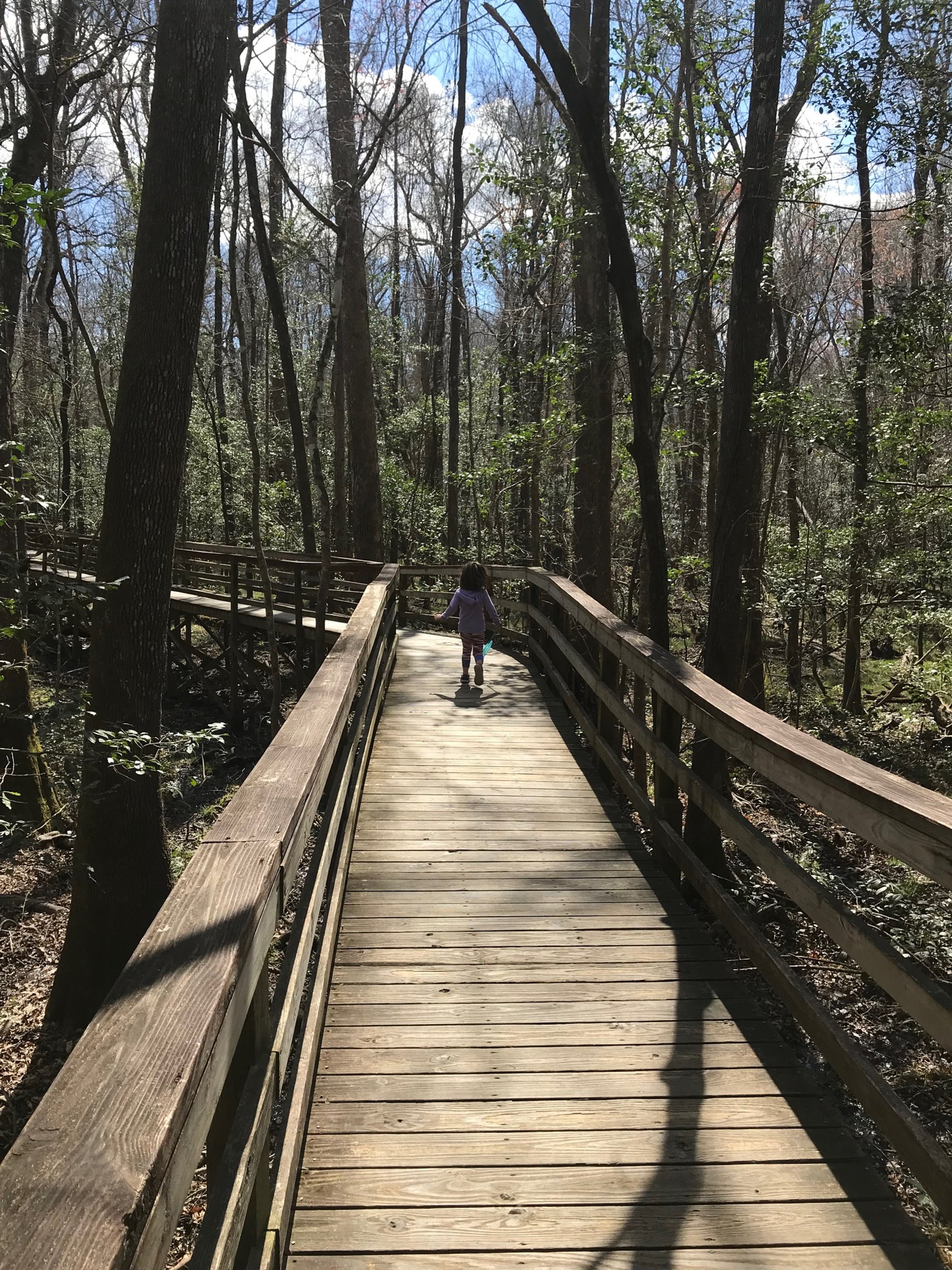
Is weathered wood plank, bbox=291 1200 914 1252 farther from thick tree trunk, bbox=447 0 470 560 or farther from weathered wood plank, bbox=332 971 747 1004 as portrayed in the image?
thick tree trunk, bbox=447 0 470 560

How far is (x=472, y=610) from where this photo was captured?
9016mm

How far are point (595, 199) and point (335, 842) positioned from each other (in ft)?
30.9

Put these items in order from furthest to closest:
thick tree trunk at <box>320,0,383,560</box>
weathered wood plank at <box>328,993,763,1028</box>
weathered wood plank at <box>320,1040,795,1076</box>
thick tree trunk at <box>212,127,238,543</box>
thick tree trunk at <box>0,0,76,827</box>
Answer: thick tree trunk at <box>212,127,238,543</box> < thick tree trunk at <box>320,0,383,560</box> < thick tree trunk at <box>0,0,76,827</box> < weathered wood plank at <box>328,993,763,1028</box> < weathered wood plank at <box>320,1040,795,1076</box>

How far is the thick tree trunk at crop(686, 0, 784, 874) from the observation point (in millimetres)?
6465

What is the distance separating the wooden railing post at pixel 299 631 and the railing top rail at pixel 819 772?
27.8 ft

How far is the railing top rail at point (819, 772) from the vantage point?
226 centimetres

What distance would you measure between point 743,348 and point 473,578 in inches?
140

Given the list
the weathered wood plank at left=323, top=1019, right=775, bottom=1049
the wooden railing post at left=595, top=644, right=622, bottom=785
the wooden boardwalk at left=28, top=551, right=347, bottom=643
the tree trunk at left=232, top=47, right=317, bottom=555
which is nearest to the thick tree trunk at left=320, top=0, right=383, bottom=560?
the tree trunk at left=232, top=47, right=317, bottom=555

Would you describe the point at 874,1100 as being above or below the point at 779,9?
below

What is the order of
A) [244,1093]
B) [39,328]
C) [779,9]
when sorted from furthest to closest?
[39,328] < [779,9] < [244,1093]

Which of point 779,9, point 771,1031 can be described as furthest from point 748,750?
point 779,9

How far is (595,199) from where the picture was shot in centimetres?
1091

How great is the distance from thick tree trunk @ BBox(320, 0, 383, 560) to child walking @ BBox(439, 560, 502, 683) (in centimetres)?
796

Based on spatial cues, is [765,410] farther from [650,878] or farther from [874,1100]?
[874,1100]
